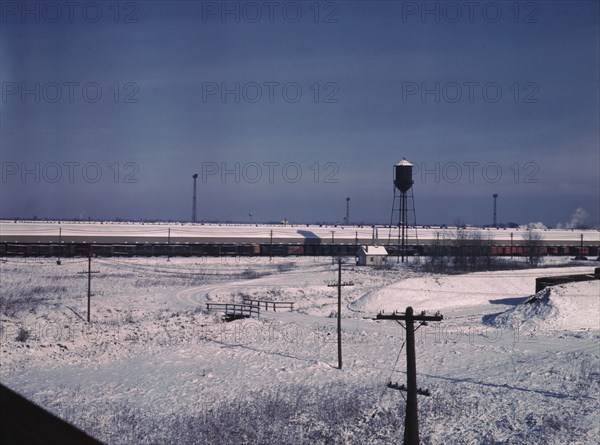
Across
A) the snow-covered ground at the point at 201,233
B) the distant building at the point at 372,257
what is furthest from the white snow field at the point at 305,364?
the snow-covered ground at the point at 201,233

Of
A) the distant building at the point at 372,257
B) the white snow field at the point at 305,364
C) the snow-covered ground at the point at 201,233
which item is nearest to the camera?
the white snow field at the point at 305,364

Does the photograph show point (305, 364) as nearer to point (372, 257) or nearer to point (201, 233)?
point (372, 257)

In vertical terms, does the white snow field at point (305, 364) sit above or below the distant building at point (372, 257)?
below

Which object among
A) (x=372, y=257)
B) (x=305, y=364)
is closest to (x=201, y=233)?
(x=372, y=257)

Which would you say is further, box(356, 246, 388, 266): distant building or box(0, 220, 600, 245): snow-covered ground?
box(0, 220, 600, 245): snow-covered ground

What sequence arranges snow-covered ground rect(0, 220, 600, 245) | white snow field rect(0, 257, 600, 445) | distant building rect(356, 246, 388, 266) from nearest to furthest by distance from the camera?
1. white snow field rect(0, 257, 600, 445)
2. distant building rect(356, 246, 388, 266)
3. snow-covered ground rect(0, 220, 600, 245)

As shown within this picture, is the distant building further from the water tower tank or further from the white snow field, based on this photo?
the white snow field

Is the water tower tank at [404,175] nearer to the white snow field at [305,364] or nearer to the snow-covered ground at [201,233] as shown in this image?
the snow-covered ground at [201,233]

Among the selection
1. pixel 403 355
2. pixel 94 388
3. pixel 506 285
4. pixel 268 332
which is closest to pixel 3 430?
pixel 94 388

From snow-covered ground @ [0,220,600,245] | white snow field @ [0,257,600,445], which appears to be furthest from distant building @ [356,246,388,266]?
white snow field @ [0,257,600,445]
